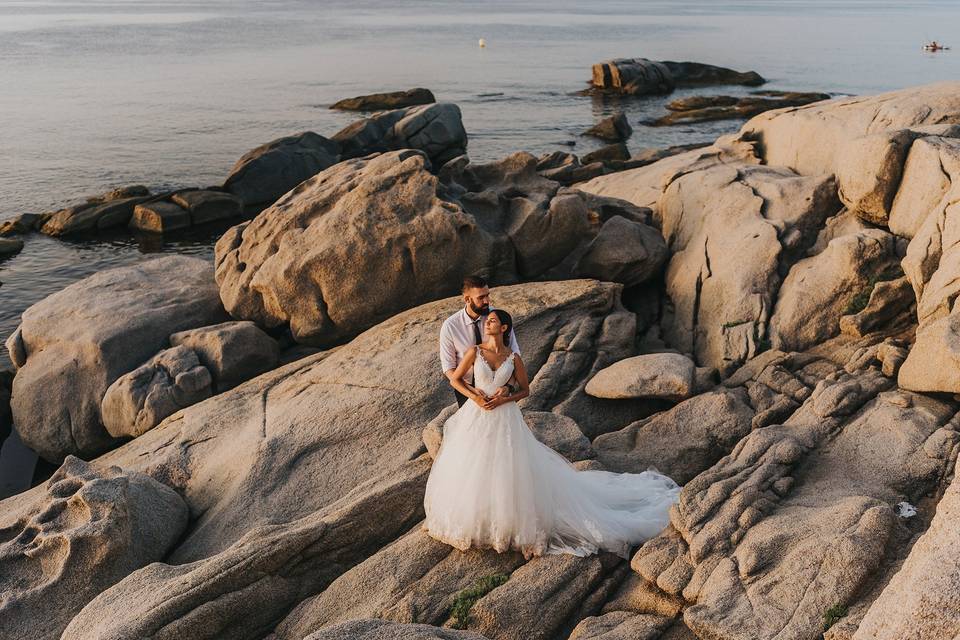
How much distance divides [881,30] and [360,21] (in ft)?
246

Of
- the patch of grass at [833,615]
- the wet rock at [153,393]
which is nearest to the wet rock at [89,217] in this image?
the wet rock at [153,393]

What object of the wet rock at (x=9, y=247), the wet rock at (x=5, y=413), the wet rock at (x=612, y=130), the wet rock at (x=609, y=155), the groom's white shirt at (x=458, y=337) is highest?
the groom's white shirt at (x=458, y=337)

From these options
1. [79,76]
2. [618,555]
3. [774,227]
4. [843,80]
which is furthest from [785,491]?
[79,76]

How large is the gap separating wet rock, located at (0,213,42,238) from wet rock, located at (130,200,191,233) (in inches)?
144

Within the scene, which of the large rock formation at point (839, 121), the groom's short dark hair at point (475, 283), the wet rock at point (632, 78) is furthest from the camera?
the wet rock at point (632, 78)

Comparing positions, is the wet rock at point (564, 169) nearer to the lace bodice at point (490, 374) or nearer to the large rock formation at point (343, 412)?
the large rock formation at point (343, 412)

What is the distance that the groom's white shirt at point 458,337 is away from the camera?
9727mm

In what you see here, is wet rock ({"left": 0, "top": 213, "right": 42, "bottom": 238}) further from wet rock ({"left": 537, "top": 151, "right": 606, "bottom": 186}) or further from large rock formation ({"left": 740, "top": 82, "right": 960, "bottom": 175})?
large rock formation ({"left": 740, "top": 82, "right": 960, "bottom": 175})

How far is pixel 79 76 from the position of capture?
70062 millimetres

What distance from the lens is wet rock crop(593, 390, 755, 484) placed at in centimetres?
1169

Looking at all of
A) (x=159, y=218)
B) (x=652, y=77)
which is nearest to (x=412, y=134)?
(x=159, y=218)

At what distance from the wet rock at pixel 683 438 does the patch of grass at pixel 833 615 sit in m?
3.80

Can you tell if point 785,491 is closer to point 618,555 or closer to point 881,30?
point 618,555

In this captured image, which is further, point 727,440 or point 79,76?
point 79,76
